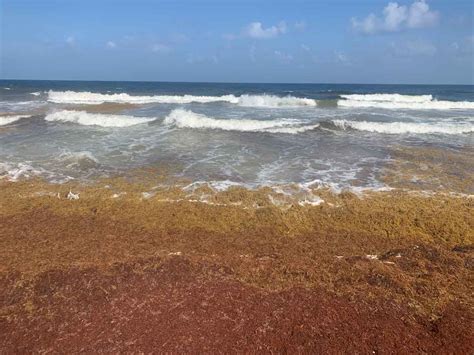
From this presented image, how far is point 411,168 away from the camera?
1196 cm

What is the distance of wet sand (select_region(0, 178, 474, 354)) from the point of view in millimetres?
4688

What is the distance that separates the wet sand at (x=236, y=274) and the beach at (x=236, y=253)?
25mm

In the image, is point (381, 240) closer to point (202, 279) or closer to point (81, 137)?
point (202, 279)

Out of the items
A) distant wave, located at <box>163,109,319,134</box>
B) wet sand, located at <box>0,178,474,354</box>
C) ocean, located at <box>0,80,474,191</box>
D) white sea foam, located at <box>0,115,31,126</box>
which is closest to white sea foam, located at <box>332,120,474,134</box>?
ocean, located at <box>0,80,474,191</box>

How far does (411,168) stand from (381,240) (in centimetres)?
580

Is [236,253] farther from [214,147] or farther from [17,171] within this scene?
[214,147]

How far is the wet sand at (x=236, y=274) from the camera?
4.69m

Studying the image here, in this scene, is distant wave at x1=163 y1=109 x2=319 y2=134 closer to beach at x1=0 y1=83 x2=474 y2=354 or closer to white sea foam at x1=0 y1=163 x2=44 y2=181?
beach at x1=0 y1=83 x2=474 y2=354

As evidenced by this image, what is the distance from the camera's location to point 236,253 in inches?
261

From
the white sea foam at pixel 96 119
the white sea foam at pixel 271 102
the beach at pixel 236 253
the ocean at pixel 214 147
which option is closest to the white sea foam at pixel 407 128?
the ocean at pixel 214 147

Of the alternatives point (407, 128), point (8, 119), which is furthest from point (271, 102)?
point (8, 119)

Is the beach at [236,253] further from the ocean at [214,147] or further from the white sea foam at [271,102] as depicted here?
the white sea foam at [271,102]

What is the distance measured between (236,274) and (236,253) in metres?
0.68

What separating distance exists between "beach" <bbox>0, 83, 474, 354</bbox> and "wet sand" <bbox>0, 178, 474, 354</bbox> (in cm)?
2
